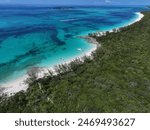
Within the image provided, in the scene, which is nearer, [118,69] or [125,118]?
[125,118]

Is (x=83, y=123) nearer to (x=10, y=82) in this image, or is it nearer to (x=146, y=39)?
(x=10, y=82)

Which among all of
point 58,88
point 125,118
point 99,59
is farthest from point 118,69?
point 125,118

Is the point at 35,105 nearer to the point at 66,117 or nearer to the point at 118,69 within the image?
the point at 66,117

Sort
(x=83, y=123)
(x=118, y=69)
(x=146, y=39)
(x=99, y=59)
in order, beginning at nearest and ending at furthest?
(x=83, y=123) < (x=118, y=69) < (x=99, y=59) < (x=146, y=39)

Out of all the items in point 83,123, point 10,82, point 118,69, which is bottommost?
point 10,82

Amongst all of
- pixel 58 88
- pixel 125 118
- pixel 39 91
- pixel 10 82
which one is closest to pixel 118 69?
pixel 58 88

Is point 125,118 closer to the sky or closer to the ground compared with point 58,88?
closer to the sky

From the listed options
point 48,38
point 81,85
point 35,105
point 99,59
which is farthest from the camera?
point 48,38
